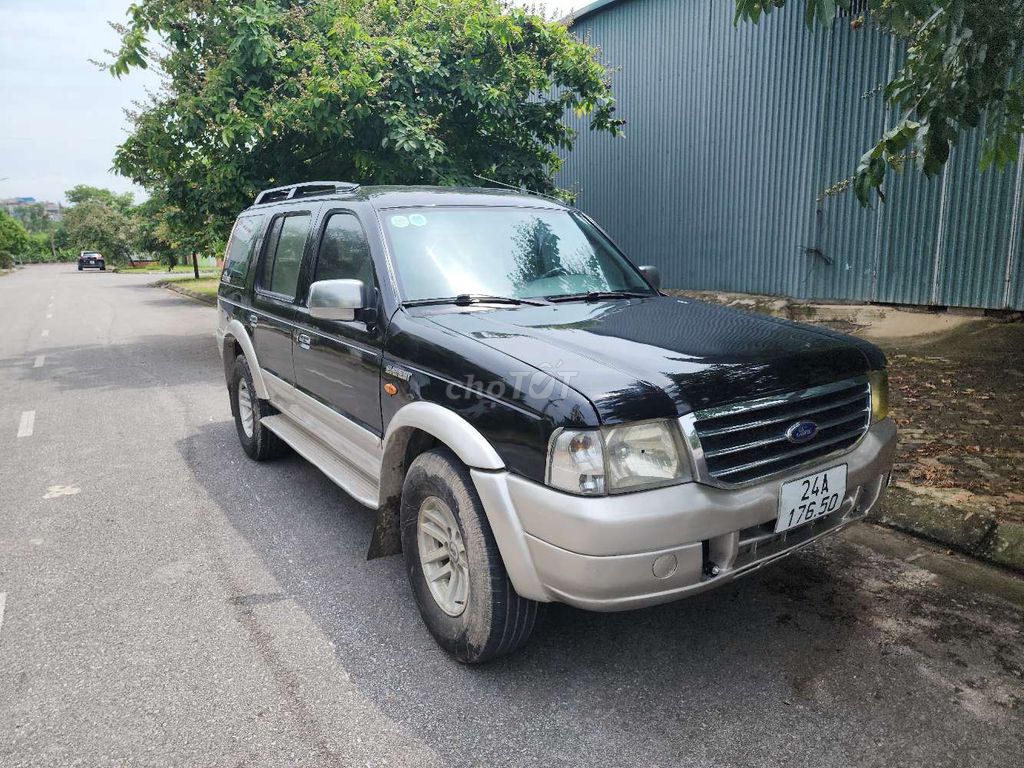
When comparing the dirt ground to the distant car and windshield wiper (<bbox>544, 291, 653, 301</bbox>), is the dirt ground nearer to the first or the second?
windshield wiper (<bbox>544, 291, 653, 301</bbox>)

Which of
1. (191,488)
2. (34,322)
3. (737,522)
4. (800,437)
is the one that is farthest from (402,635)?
(34,322)

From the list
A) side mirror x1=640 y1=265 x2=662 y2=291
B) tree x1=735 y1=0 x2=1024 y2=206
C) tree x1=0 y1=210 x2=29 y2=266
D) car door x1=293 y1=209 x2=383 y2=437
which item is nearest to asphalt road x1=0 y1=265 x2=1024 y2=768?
car door x1=293 y1=209 x2=383 y2=437

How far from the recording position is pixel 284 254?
484 centimetres

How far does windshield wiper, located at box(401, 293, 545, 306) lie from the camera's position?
11.4 feet

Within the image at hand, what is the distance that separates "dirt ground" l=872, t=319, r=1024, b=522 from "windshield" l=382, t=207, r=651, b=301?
2.40m

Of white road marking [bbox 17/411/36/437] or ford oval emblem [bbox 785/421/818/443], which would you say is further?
white road marking [bbox 17/411/36/437]

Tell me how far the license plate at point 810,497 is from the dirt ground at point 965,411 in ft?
6.17

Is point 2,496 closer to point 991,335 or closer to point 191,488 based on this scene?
point 191,488

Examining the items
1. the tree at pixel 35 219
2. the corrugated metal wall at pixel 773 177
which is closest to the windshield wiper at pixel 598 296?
the corrugated metal wall at pixel 773 177

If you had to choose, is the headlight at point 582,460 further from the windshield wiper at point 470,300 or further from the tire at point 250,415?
the tire at point 250,415

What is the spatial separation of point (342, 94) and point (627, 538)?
8.41 meters

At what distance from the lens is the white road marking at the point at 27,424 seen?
6.93 meters

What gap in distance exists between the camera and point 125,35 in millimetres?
10203

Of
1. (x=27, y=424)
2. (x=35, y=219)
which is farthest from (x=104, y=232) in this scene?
(x=35, y=219)
